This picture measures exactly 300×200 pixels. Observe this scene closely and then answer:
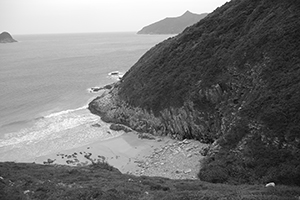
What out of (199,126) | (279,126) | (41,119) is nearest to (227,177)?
(279,126)

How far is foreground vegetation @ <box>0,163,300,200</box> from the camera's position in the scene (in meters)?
14.7

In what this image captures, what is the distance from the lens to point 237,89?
30.0 metres

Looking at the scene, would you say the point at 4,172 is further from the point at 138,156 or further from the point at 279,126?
the point at 279,126

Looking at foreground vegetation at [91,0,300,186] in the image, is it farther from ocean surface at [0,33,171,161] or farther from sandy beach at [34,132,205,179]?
ocean surface at [0,33,171,161]

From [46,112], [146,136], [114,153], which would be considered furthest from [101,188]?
[46,112]

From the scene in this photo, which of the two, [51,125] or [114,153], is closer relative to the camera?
[114,153]

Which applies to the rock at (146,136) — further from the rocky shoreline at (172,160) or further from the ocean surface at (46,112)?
the ocean surface at (46,112)

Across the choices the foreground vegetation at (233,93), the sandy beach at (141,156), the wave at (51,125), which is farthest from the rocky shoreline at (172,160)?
the wave at (51,125)

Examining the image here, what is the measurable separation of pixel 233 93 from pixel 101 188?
1999 centimetres

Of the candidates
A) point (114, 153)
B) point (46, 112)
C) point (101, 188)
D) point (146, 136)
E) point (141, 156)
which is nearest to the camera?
point (101, 188)

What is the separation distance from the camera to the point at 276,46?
93.8 feet

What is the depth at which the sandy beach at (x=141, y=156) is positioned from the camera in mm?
26062

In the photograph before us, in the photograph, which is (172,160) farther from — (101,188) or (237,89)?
(101,188)

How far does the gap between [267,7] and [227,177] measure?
27.3 meters
